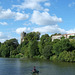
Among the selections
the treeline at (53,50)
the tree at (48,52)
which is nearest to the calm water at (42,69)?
the treeline at (53,50)

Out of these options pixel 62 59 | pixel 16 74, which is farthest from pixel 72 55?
pixel 16 74

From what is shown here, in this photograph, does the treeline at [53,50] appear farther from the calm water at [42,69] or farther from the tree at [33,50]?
the calm water at [42,69]

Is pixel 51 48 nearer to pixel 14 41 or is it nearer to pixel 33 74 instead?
pixel 33 74

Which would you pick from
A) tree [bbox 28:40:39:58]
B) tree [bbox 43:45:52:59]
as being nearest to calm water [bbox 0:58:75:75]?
tree [bbox 43:45:52:59]

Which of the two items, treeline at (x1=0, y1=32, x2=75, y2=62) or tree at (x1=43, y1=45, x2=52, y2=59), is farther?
tree at (x1=43, y1=45, x2=52, y2=59)

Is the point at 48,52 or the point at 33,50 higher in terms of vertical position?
the point at 33,50

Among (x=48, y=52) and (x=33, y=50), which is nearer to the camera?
(x=48, y=52)

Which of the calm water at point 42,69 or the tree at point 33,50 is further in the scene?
the tree at point 33,50

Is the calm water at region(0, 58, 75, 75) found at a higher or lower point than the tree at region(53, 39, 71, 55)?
lower

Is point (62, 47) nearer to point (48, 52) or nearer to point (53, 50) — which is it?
point (53, 50)

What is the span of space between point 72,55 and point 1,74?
98.7 ft

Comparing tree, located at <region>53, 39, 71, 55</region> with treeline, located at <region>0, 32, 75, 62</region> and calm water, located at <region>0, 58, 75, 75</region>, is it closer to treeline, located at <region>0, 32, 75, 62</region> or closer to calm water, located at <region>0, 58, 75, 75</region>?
treeline, located at <region>0, 32, 75, 62</region>

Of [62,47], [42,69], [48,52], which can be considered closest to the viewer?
[42,69]

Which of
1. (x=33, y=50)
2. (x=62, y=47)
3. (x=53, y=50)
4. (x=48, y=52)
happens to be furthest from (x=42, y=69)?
(x=33, y=50)
